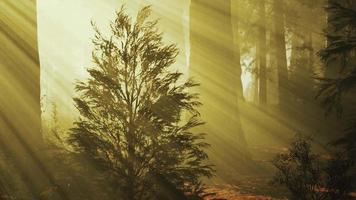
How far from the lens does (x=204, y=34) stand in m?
12.9

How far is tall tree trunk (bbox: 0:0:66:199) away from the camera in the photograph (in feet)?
28.3

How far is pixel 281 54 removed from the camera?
21.8 m

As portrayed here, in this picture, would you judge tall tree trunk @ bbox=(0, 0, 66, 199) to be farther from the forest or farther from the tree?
the tree

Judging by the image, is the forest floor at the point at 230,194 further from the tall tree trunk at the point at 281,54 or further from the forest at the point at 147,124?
the tall tree trunk at the point at 281,54

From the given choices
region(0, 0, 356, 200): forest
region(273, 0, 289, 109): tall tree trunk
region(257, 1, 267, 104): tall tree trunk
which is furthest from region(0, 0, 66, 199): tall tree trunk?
region(257, 1, 267, 104): tall tree trunk

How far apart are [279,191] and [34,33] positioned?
654 cm

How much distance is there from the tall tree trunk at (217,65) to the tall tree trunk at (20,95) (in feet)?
18.0

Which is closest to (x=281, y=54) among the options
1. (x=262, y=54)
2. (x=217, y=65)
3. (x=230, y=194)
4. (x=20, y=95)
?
(x=262, y=54)

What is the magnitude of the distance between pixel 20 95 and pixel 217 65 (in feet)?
20.3

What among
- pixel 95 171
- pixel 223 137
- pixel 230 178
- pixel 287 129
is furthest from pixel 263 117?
pixel 95 171

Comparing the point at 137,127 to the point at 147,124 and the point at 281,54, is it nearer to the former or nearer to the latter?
the point at 147,124

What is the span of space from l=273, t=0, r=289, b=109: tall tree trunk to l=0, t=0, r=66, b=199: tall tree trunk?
13.0 m

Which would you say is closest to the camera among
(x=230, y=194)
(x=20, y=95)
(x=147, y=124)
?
(x=147, y=124)

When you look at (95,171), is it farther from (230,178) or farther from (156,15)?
(156,15)
